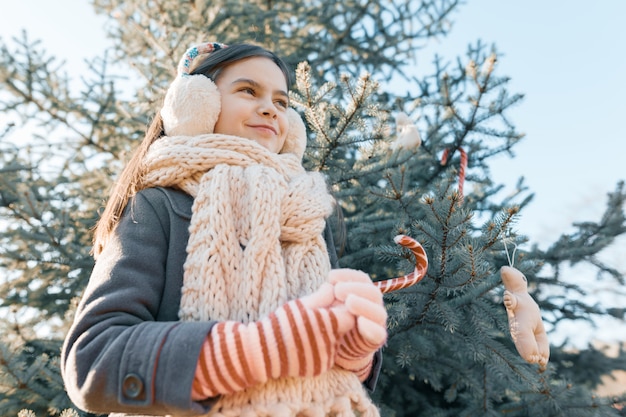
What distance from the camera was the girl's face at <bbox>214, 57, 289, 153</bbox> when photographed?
1.43m

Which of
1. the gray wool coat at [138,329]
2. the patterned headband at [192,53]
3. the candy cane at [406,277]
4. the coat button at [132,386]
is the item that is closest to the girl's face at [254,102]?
the patterned headband at [192,53]

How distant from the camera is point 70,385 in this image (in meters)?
0.97

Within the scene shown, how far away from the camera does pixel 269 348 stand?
882 mm

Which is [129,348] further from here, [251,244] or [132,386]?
[251,244]

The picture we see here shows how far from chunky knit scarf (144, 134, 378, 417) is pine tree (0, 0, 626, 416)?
0.51 metres

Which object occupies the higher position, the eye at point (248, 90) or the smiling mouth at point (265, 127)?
the eye at point (248, 90)

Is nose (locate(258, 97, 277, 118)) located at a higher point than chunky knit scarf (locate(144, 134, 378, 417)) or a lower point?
higher

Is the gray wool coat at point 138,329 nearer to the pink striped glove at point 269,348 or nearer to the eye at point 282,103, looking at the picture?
the pink striped glove at point 269,348

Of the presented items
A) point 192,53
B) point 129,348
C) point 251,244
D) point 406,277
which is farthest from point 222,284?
point 192,53

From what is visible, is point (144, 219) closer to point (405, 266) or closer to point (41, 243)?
point (405, 266)

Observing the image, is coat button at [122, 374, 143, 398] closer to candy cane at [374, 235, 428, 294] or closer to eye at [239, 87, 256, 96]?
candy cane at [374, 235, 428, 294]

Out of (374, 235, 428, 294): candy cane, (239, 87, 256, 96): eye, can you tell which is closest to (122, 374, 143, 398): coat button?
(374, 235, 428, 294): candy cane

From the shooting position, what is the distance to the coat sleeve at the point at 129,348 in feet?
2.90

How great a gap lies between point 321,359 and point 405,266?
0.94m
